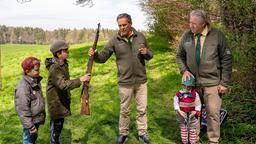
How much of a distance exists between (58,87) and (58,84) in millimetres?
77

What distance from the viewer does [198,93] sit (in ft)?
24.1

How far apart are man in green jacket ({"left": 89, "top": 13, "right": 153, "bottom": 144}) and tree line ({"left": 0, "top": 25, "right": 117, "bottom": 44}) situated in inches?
1984

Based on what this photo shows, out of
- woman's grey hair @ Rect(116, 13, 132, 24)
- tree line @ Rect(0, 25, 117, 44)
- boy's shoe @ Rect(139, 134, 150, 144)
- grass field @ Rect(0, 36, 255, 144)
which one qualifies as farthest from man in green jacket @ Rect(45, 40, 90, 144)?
tree line @ Rect(0, 25, 117, 44)

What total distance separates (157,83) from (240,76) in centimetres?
633

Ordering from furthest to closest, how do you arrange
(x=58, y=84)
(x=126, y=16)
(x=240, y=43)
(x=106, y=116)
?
(x=106, y=116) → (x=240, y=43) → (x=126, y=16) → (x=58, y=84)

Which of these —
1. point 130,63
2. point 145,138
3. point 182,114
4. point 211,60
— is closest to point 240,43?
point 211,60

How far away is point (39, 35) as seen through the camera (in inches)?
2542

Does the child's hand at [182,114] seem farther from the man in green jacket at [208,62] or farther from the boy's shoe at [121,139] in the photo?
the boy's shoe at [121,139]

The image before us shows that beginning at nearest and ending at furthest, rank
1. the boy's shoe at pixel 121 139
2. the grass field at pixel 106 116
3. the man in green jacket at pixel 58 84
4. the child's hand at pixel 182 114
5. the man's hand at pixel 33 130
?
the man's hand at pixel 33 130
the man in green jacket at pixel 58 84
the child's hand at pixel 182 114
the boy's shoe at pixel 121 139
the grass field at pixel 106 116

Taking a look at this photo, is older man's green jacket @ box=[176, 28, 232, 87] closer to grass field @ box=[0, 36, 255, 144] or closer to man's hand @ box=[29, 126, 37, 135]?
grass field @ box=[0, 36, 255, 144]

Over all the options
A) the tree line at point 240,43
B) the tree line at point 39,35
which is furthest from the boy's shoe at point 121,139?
the tree line at point 39,35

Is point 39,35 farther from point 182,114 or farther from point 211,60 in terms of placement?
point 211,60

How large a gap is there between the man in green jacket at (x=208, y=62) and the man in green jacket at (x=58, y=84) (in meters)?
1.73

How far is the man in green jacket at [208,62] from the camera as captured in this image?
696 cm
